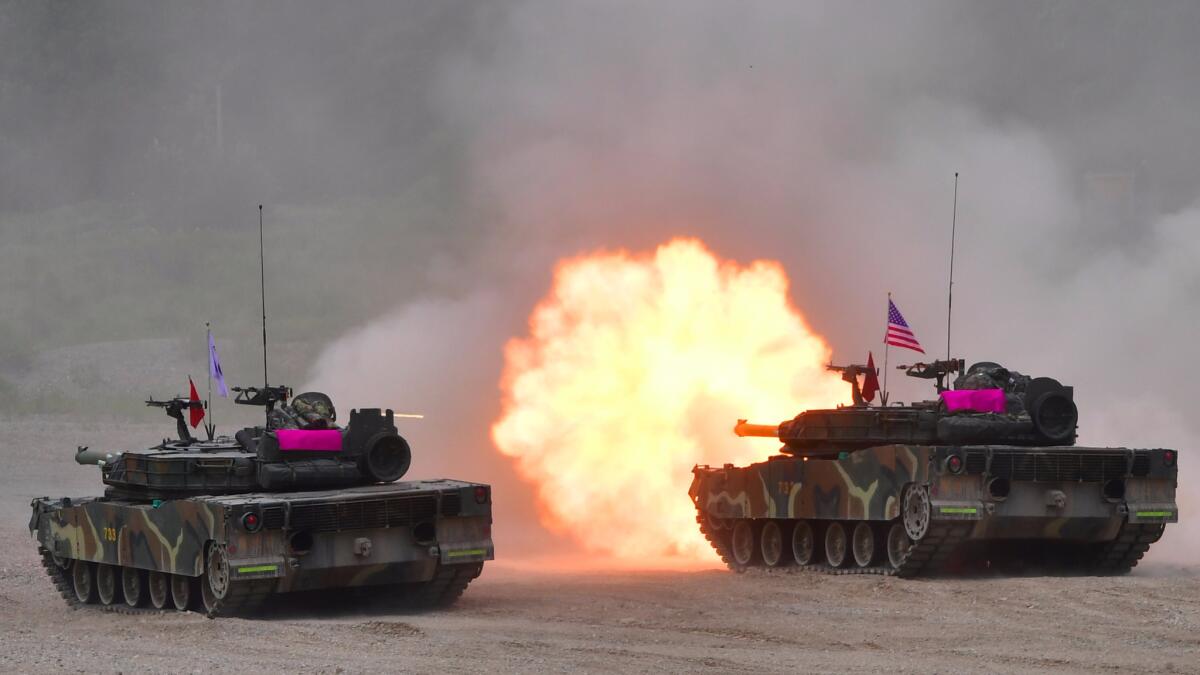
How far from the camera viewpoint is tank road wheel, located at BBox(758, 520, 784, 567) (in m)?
33.1

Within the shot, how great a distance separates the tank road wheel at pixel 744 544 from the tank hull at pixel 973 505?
1355mm

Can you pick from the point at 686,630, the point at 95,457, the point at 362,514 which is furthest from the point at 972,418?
the point at 95,457

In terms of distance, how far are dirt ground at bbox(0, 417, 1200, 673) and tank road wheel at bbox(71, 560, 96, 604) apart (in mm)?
312

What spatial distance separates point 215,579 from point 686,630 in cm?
589

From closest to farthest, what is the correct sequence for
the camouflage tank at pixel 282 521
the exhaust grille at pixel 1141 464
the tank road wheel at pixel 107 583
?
1. the camouflage tank at pixel 282 521
2. the tank road wheel at pixel 107 583
3. the exhaust grille at pixel 1141 464

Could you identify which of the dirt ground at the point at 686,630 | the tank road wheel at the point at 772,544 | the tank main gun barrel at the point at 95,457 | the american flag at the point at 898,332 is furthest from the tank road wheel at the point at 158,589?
the american flag at the point at 898,332

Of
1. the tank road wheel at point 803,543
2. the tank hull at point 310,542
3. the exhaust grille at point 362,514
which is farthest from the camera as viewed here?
the tank road wheel at point 803,543

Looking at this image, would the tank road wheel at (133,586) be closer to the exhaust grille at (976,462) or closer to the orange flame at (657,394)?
the orange flame at (657,394)

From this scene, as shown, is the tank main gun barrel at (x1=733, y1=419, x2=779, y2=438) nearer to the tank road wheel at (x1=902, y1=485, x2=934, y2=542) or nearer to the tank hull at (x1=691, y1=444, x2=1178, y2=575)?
the tank hull at (x1=691, y1=444, x2=1178, y2=575)

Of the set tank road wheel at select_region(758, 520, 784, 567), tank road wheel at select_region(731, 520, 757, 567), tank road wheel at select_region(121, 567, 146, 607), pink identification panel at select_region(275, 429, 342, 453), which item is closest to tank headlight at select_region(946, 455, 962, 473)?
tank road wheel at select_region(758, 520, 784, 567)

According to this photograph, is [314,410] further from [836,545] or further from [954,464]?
[954,464]

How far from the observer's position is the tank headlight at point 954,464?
28797 millimetres

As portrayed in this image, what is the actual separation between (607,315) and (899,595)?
11.8m

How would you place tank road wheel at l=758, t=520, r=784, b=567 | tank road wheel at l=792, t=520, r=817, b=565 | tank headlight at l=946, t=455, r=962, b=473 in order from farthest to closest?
tank road wheel at l=758, t=520, r=784, b=567
tank road wheel at l=792, t=520, r=817, b=565
tank headlight at l=946, t=455, r=962, b=473
